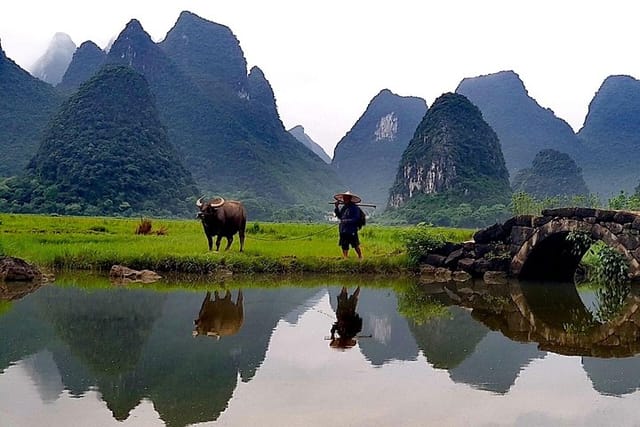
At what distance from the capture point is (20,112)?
6881 cm

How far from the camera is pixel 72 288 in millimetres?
8664

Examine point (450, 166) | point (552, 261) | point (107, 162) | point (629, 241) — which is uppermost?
point (450, 166)

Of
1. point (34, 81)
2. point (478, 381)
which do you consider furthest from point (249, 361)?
point (34, 81)

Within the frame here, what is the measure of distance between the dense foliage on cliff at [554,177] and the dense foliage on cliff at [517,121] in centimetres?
2733

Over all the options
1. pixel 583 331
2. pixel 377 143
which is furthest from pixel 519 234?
pixel 377 143

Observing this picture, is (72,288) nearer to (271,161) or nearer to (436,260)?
(436,260)

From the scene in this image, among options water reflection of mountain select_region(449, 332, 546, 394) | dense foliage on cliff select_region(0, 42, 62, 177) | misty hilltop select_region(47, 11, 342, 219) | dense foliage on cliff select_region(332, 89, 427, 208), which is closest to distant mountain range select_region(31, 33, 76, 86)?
misty hilltop select_region(47, 11, 342, 219)

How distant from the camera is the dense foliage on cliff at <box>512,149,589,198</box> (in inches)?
2514

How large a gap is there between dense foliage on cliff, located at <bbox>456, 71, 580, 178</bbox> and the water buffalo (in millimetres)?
86058

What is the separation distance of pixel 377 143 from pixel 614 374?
119 m

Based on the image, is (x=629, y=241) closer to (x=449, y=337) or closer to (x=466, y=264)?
(x=466, y=264)

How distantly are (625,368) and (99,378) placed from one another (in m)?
3.87

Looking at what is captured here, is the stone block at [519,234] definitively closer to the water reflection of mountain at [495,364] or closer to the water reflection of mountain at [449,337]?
the water reflection of mountain at [449,337]

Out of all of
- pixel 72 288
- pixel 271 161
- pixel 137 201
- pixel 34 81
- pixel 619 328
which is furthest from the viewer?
pixel 271 161
